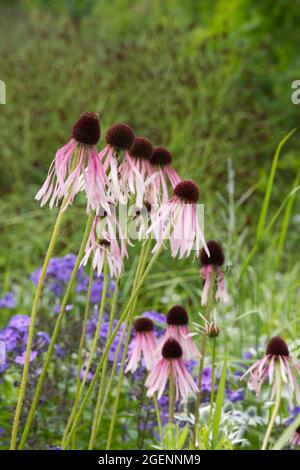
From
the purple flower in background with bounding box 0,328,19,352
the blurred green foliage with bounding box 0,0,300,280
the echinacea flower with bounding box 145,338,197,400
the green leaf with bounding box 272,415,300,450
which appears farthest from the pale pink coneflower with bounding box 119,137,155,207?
the blurred green foliage with bounding box 0,0,300,280

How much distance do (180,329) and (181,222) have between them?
1.45ft

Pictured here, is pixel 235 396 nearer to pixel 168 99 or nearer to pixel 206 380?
pixel 206 380

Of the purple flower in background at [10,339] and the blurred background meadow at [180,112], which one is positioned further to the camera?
the blurred background meadow at [180,112]

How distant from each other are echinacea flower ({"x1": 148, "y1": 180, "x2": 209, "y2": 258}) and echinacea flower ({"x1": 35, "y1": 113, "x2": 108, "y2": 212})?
0.42ft

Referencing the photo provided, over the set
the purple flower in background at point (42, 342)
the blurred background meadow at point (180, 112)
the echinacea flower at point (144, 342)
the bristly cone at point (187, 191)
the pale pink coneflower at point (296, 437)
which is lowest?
the pale pink coneflower at point (296, 437)

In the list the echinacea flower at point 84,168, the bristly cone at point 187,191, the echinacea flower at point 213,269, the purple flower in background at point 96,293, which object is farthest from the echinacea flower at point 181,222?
the purple flower in background at point 96,293

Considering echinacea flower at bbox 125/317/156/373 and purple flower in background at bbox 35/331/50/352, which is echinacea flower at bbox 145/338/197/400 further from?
purple flower in background at bbox 35/331/50/352

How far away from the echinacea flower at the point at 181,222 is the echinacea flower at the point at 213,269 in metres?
0.30

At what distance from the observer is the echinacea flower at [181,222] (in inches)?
55.7

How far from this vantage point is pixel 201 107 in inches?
218

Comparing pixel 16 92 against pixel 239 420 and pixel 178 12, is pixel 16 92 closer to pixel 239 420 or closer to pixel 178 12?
pixel 178 12

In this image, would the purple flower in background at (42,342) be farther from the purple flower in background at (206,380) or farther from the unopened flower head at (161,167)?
the unopened flower head at (161,167)

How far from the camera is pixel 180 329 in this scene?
71.0 inches

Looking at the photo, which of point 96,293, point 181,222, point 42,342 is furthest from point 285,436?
point 96,293
